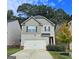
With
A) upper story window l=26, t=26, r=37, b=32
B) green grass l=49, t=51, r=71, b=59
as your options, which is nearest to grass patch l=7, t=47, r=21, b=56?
upper story window l=26, t=26, r=37, b=32

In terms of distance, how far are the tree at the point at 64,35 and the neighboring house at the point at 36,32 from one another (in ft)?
0.20

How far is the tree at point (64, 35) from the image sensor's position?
2.04 m

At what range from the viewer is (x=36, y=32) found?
6.74 ft

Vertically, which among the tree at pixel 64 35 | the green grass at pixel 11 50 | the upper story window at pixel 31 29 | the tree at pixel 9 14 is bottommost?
the green grass at pixel 11 50

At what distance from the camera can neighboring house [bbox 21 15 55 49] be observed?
2.04 meters

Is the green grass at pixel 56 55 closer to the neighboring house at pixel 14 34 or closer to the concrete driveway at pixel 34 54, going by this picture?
the concrete driveway at pixel 34 54

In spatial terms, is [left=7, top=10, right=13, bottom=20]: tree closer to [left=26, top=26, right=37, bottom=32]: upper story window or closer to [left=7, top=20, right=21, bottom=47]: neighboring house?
[left=7, top=20, right=21, bottom=47]: neighboring house

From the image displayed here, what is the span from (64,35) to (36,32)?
26 cm

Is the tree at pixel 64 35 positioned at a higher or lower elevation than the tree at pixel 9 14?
lower

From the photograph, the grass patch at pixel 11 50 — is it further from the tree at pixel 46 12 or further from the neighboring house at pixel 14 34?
the tree at pixel 46 12

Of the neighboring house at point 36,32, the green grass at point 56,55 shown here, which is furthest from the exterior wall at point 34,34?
the green grass at point 56,55

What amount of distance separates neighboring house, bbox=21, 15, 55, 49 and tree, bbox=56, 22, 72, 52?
0.06m
